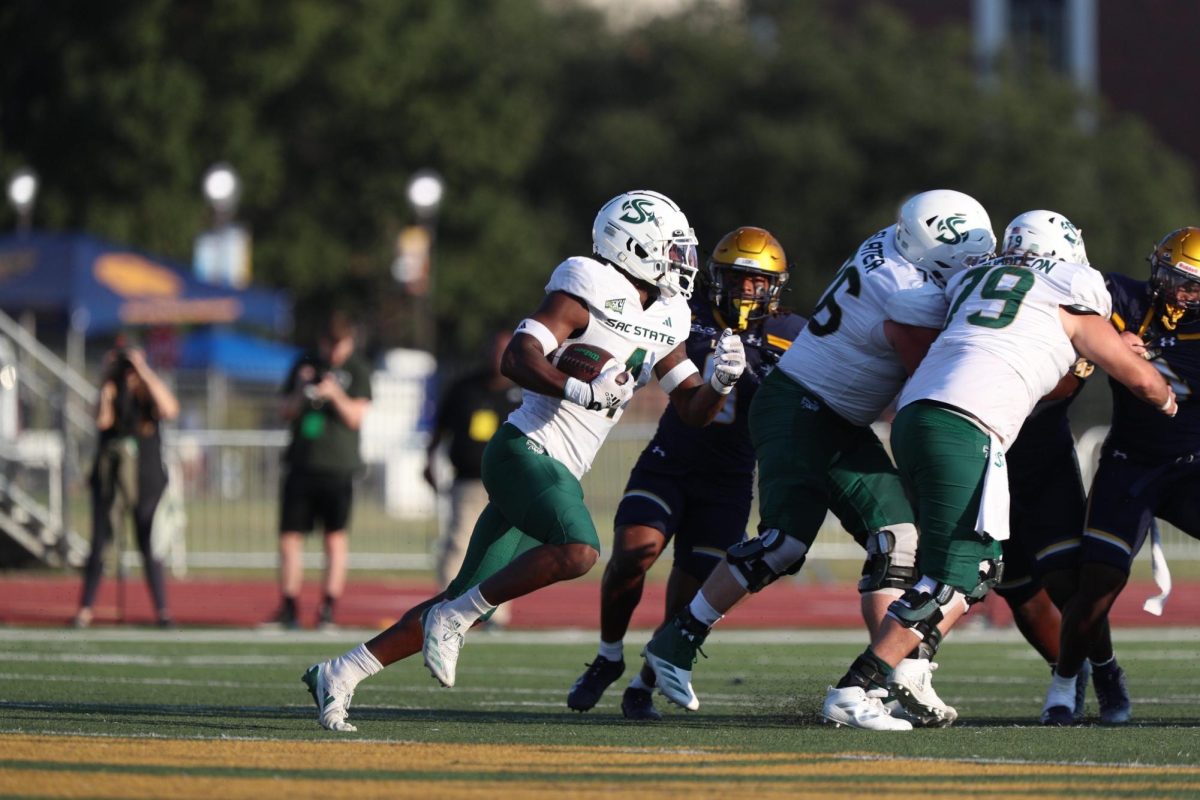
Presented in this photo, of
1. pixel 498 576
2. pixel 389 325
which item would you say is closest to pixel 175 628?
pixel 498 576

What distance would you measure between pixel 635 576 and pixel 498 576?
137 cm

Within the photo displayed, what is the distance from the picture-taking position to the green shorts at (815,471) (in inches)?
303

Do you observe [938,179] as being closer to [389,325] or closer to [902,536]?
[389,325]

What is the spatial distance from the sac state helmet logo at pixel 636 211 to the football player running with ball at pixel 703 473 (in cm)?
82

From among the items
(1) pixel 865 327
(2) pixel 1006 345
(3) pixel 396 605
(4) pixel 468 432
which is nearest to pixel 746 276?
(1) pixel 865 327

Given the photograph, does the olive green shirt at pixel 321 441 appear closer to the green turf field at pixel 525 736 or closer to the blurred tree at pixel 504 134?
the green turf field at pixel 525 736

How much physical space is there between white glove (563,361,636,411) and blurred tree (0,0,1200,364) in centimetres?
3095

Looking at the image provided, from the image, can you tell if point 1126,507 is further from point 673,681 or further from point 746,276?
point 673,681

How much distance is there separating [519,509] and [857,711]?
1.41 meters

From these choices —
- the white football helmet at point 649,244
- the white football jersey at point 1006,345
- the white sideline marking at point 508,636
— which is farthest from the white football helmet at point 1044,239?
the white sideline marking at point 508,636

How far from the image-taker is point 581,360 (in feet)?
23.8


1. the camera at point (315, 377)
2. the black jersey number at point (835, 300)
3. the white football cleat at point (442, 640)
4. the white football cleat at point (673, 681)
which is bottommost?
the camera at point (315, 377)

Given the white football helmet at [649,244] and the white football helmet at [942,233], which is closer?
the white football helmet at [649,244]

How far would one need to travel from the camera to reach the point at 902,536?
7.69 metres
